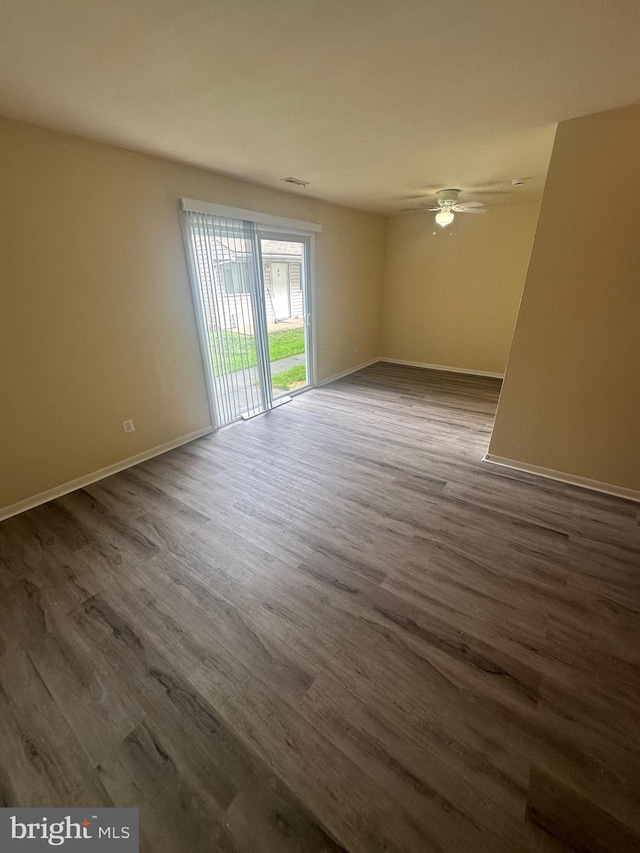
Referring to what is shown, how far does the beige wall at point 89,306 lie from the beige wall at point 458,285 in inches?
118

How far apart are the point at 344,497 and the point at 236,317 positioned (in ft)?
6.96

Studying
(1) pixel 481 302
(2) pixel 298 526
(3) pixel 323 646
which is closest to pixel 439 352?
(1) pixel 481 302

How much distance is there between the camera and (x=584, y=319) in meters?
2.24

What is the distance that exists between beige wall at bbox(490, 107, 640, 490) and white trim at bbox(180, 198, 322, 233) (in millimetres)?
2461

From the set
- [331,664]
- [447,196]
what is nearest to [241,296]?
[447,196]

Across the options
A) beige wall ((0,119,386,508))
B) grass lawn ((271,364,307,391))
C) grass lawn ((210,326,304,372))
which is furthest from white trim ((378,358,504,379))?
beige wall ((0,119,386,508))

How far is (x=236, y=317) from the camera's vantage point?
335 centimetres

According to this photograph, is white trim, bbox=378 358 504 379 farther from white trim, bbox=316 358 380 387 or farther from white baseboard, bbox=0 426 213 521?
white baseboard, bbox=0 426 213 521

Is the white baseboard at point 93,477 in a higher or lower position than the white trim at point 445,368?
lower

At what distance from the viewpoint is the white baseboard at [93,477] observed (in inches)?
92.3

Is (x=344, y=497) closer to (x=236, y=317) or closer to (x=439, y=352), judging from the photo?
(x=236, y=317)

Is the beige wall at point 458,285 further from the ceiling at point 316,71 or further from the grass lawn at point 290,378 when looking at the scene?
the ceiling at point 316,71

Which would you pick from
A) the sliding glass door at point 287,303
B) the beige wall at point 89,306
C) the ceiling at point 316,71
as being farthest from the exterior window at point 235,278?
the ceiling at point 316,71

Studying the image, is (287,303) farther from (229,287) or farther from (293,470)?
(293,470)
